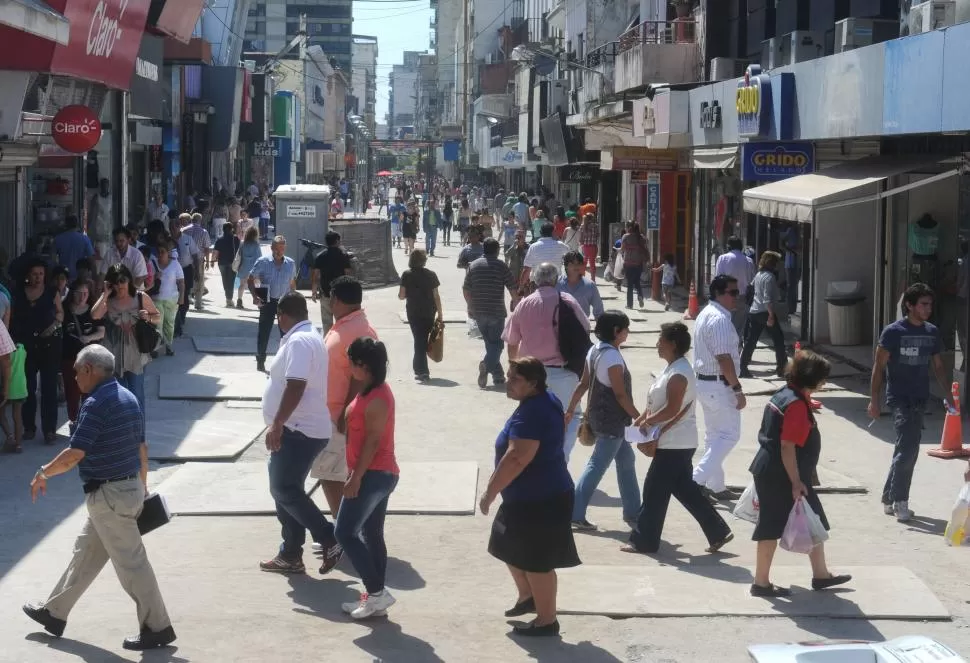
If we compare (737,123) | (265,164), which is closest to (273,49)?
(265,164)

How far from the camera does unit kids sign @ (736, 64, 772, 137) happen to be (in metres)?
19.2

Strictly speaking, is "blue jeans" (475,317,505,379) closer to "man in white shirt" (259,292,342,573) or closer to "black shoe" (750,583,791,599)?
"man in white shirt" (259,292,342,573)

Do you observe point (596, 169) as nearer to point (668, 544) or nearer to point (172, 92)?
point (172, 92)

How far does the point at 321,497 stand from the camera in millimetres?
10773

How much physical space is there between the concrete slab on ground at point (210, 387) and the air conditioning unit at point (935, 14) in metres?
7.86

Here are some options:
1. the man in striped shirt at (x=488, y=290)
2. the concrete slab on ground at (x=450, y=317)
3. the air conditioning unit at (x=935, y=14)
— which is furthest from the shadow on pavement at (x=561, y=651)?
the concrete slab on ground at (x=450, y=317)

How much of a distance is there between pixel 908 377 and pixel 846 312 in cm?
946

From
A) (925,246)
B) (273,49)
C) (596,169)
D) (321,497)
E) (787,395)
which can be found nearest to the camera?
(787,395)

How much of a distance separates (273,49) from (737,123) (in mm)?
166893

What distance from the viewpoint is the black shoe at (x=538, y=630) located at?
7383mm

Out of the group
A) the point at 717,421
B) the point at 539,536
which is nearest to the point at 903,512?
the point at 717,421

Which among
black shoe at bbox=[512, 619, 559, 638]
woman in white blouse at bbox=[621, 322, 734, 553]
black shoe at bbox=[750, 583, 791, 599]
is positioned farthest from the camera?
woman in white blouse at bbox=[621, 322, 734, 553]

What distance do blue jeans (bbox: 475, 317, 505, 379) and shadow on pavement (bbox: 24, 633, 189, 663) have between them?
29.2 ft

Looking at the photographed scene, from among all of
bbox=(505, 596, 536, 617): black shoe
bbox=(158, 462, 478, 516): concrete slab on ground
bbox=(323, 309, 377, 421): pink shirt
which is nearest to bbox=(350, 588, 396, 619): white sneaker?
bbox=(505, 596, 536, 617): black shoe
